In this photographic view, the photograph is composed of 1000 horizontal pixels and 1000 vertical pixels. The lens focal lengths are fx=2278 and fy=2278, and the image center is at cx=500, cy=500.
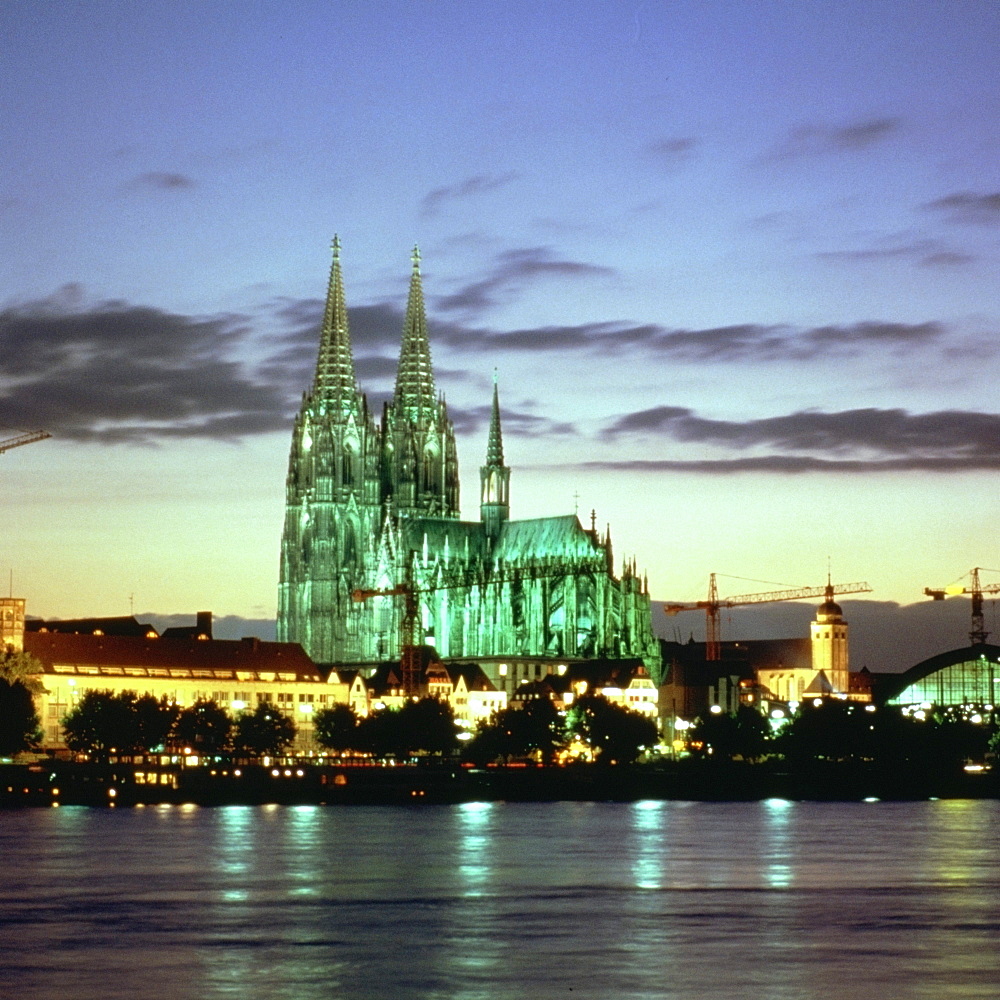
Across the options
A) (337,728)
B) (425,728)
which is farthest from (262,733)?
(425,728)

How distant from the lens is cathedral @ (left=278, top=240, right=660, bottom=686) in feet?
598

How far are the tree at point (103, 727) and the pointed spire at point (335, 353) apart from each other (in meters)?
42.6

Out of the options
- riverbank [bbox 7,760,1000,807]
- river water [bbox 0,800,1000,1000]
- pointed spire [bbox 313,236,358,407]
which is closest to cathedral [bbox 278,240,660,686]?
pointed spire [bbox 313,236,358,407]

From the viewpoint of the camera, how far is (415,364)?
194m

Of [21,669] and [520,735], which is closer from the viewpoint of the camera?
[21,669]

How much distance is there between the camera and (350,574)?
185 meters

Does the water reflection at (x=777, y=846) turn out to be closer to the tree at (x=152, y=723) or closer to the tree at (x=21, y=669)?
the tree at (x=152, y=723)

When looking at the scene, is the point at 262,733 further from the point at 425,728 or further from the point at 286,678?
the point at 286,678

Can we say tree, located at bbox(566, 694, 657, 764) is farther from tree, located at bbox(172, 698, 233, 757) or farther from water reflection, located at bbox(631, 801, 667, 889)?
water reflection, located at bbox(631, 801, 667, 889)

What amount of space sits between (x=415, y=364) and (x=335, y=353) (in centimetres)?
841

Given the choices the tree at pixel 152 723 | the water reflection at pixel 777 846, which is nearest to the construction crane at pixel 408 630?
the tree at pixel 152 723

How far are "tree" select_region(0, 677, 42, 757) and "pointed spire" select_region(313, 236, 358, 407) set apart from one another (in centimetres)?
5467

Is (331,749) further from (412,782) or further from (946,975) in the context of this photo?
(946,975)

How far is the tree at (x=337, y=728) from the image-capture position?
161500 millimetres
